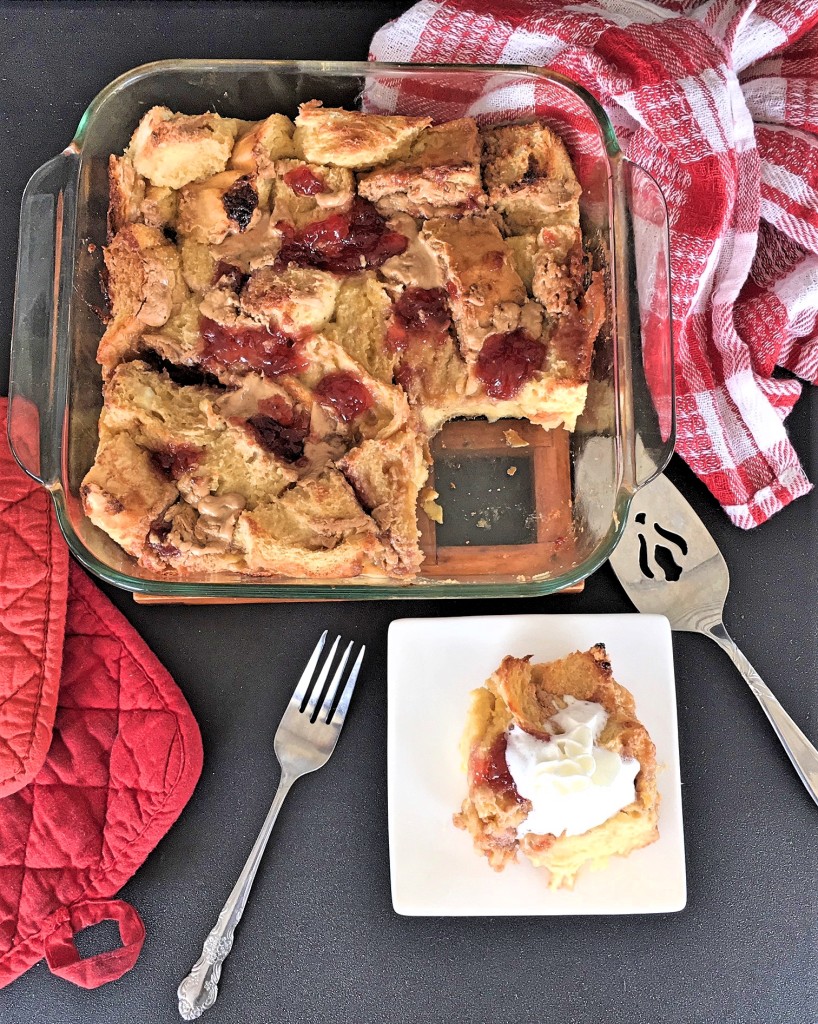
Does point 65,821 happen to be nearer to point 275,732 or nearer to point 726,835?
point 275,732

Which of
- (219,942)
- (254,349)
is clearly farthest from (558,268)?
(219,942)

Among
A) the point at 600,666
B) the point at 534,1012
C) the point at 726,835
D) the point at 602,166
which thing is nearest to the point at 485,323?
the point at 602,166

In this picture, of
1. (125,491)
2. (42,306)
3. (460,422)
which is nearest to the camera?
(125,491)

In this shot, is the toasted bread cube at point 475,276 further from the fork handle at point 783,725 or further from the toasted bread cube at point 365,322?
the fork handle at point 783,725

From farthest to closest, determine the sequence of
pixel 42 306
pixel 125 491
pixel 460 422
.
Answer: pixel 460 422 < pixel 42 306 < pixel 125 491

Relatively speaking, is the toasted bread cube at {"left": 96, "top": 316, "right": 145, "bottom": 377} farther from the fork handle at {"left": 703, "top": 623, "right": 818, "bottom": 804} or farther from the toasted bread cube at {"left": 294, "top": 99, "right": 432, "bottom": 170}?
the fork handle at {"left": 703, "top": 623, "right": 818, "bottom": 804}

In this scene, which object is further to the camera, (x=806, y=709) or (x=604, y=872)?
(x=806, y=709)

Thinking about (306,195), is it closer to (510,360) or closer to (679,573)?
(510,360)

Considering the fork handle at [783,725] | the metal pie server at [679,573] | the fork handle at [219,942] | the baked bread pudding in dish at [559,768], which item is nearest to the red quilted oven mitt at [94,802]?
the fork handle at [219,942]
